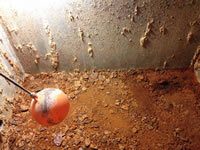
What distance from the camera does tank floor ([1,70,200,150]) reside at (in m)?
2.12

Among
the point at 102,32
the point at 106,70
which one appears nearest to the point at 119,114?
the point at 106,70

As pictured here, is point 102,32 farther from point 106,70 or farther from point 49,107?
point 49,107

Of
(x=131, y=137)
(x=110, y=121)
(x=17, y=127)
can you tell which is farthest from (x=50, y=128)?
(x=131, y=137)

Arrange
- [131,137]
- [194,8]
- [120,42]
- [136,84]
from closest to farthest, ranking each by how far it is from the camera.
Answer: [194,8] → [131,137] → [120,42] → [136,84]

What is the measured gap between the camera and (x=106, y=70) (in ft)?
8.32

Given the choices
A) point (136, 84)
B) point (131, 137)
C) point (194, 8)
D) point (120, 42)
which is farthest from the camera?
point (136, 84)

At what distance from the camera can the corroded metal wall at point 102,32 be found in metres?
2.02

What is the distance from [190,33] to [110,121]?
2.73 feet

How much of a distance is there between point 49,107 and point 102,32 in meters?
0.75

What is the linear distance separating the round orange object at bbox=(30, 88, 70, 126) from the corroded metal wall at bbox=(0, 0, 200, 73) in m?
0.60

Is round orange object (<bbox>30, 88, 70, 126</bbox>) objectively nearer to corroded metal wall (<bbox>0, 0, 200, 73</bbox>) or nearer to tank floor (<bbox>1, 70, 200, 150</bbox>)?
tank floor (<bbox>1, 70, 200, 150</bbox>)

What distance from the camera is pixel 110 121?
7.32 feet

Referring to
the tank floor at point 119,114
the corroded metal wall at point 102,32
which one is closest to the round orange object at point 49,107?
the tank floor at point 119,114

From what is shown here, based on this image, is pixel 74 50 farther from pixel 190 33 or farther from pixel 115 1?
pixel 190 33
